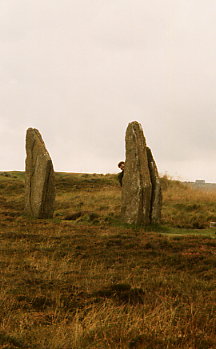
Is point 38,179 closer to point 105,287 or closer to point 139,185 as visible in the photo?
point 139,185

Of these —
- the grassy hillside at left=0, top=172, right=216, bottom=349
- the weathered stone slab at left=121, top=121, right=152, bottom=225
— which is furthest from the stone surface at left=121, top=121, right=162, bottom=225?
the grassy hillside at left=0, top=172, right=216, bottom=349

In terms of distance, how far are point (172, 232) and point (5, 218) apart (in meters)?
8.18

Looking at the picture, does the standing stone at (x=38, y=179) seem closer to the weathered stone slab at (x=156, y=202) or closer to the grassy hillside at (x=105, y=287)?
the grassy hillside at (x=105, y=287)

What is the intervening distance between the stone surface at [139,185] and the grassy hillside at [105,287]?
679mm

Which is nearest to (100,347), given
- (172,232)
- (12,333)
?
(12,333)

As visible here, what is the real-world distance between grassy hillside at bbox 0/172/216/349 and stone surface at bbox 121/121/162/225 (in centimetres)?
68

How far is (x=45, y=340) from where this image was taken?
17.9 feet

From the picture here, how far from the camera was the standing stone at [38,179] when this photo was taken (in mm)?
20547

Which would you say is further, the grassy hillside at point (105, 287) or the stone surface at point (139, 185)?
the stone surface at point (139, 185)

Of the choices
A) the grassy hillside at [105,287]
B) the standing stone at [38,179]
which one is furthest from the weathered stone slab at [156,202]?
the standing stone at [38,179]

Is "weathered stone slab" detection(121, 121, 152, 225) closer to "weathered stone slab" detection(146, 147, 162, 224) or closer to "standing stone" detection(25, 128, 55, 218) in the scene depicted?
"weathered stone slab" detection(146, 147, 162, 224)

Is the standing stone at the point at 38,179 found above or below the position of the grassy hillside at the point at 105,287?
above

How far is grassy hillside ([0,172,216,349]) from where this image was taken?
5.58 m

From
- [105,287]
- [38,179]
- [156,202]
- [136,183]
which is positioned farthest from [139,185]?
[105,287]
